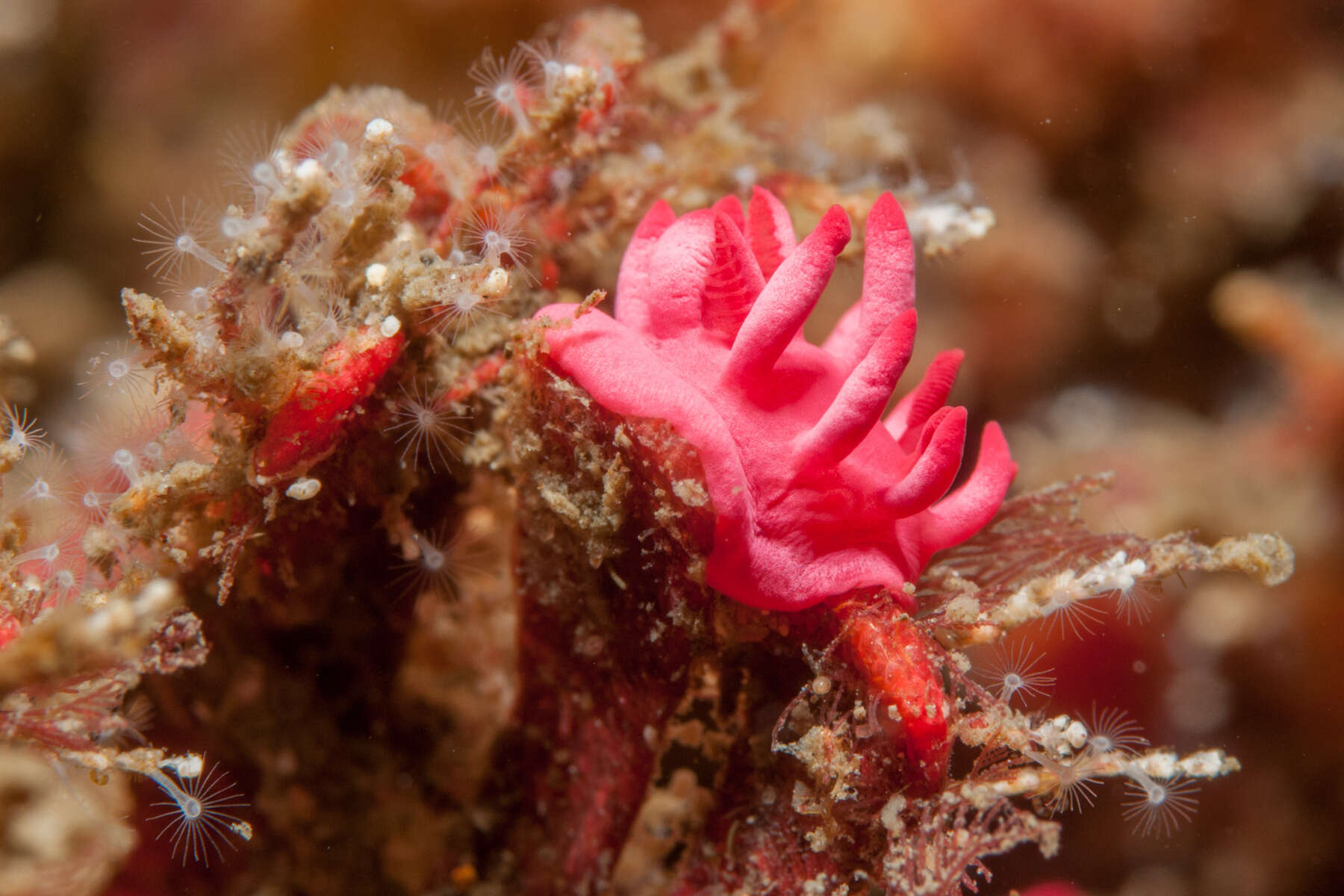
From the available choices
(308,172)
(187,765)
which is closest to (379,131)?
(308,172)

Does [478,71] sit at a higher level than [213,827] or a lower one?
higher

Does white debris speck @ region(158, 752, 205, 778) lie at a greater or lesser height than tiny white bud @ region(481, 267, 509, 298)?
lesser

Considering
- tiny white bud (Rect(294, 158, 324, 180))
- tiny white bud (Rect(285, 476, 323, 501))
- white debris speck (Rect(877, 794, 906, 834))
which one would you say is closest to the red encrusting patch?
tiny white bud (Rect(285, 476, 323, 501))

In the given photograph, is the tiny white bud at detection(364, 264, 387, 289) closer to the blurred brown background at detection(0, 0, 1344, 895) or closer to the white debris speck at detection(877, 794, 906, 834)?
the white debris speck at detection(877, 794, 906, 834)

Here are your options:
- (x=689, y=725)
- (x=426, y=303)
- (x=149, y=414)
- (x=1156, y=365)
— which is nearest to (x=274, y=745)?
(x=149, y=414)

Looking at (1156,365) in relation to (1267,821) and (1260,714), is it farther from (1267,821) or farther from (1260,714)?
(1267,821)

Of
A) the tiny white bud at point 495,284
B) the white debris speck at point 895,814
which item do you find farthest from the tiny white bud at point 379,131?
the white debris speck at point 895,814

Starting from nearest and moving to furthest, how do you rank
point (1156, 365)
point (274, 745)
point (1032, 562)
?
point (1032, 562)
point (274, 745)
point (1156, 365)
